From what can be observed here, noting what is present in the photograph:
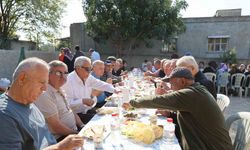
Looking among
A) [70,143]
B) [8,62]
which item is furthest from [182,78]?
[8,62]

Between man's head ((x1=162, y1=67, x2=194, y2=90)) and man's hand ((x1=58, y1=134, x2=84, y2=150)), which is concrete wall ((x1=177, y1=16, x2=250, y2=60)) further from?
man's hand ((x1=58, y1=134, x2=84, y2=150))

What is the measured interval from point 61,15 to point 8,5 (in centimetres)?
397

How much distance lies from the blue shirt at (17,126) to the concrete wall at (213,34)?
19.6m

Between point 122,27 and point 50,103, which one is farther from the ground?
point 122,27

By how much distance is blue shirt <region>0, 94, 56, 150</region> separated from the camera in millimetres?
1545

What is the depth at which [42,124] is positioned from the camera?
2066 millimetres

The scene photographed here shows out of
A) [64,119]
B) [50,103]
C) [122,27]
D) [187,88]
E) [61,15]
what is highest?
[61,15]

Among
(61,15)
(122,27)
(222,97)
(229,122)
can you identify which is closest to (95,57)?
(122,27)

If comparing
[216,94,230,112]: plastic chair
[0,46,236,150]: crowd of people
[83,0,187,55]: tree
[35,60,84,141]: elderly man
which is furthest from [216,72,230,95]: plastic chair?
[35,60,84,141]: elderly man

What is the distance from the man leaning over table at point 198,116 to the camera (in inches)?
93.9

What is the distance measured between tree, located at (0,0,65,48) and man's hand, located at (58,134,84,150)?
61.1ft

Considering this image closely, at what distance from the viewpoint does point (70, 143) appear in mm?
1934

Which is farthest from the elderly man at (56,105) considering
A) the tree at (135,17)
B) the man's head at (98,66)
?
the tree at (135,17)

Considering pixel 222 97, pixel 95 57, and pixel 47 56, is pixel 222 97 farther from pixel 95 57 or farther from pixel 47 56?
pixel 47 56
